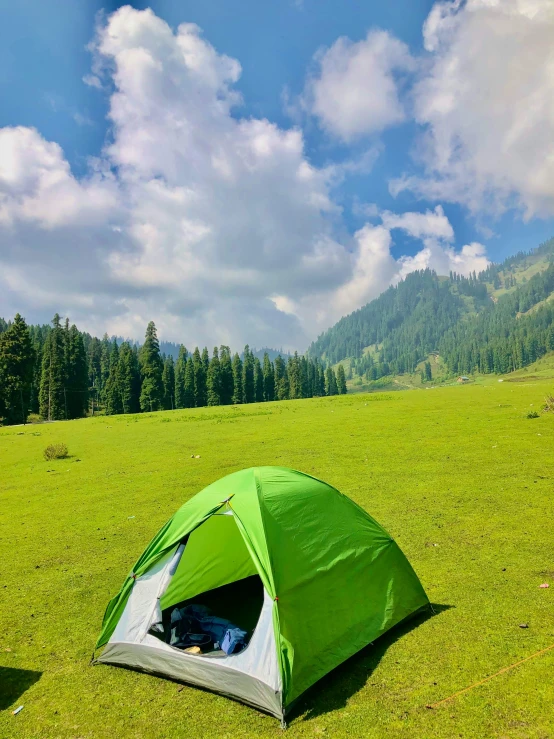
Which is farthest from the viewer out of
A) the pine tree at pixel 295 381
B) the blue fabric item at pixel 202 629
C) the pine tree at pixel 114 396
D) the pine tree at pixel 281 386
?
the pine tree at pixel 281 386

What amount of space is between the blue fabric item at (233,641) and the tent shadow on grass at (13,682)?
3.00 metres

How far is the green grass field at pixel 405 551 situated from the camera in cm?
584

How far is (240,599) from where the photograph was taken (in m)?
9.45

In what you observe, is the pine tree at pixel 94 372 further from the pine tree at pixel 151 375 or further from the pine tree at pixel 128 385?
the pine tree at pixel 151 375

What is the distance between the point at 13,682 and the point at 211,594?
377cm

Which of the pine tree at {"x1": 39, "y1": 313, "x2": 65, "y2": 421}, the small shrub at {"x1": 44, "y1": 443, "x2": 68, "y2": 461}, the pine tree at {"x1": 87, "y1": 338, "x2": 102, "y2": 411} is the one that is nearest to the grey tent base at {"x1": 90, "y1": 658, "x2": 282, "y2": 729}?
the small shrub at {"x1": 44, "y1": 443, "x2": 68, "y2": 461}

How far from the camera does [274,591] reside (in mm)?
6625

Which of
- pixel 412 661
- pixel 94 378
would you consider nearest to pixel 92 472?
pixel 412 661

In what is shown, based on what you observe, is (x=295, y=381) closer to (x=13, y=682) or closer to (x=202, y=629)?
(x=202, y=629)

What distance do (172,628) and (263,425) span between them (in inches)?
1049

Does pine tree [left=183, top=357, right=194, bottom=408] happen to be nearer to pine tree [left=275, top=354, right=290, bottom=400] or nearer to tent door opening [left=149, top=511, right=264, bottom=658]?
pine tree [left=275, top=354, right=290, bottom=400]

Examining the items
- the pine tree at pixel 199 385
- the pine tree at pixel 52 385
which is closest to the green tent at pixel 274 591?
the pine tree at pixel 52 385

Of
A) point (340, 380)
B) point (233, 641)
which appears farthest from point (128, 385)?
point (233, 641)

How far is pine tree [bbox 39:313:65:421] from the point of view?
70812 mm
